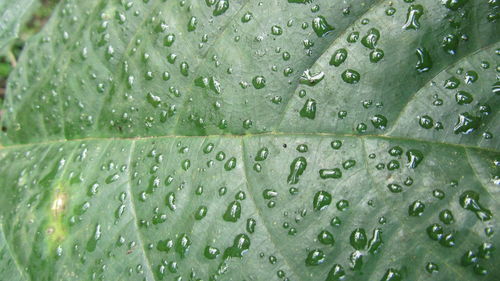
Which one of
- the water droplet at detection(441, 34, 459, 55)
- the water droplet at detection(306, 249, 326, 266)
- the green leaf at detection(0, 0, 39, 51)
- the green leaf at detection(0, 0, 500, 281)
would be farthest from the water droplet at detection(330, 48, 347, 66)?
the green leaf at detection(0, 0, 39, 51)

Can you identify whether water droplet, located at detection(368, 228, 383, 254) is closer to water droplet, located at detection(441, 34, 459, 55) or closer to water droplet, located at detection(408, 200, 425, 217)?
water droplet, located at detection(408, 200, 425, 217)

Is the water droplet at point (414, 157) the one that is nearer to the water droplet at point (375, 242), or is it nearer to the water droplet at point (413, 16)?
the water droplet at point (375, 242)

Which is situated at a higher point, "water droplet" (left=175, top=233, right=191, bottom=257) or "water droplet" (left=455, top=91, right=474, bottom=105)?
"water droplet" (left=455, top=91, right=474, bottom=105)

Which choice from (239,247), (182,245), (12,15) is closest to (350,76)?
(239,247)

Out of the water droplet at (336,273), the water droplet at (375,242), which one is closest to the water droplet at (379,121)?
the water droplet at (375,242)

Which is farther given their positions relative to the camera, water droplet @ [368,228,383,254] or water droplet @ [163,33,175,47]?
water droplet @ [163,33,175,47]

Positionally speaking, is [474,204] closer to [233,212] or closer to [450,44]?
[450,44]
